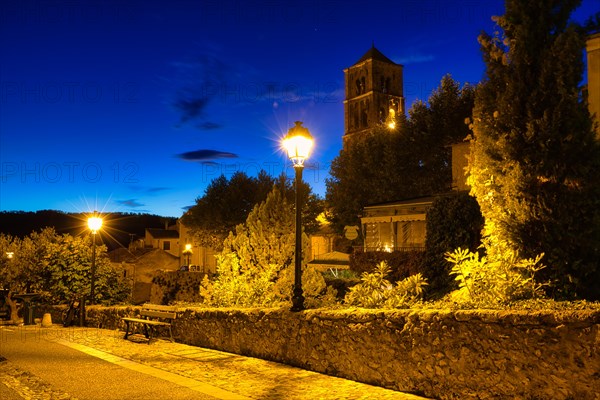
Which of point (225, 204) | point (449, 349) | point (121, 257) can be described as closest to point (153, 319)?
point (449, 349)

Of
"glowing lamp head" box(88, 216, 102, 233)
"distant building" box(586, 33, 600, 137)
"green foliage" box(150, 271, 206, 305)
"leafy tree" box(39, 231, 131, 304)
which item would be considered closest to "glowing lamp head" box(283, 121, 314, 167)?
"distant building" box(586, 33, 600, 137)

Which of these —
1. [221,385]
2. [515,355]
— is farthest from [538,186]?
[221,385]

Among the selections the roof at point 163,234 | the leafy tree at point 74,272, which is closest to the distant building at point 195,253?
the roof at point 163,234

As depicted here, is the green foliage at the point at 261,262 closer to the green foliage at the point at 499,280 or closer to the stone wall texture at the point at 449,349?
the stone wall texture at the point at 449,349

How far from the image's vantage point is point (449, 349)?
6.91 meters

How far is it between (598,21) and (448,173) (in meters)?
28.7

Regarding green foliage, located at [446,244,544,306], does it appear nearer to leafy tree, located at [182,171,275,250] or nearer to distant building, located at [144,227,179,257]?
leafy tree, located at [182,171,275,250]

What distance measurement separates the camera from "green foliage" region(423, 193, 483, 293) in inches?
826

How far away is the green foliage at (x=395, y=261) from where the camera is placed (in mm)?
25047

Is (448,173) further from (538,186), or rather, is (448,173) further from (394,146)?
(538,186)

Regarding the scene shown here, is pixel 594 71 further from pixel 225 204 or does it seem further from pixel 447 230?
pixel 225 204

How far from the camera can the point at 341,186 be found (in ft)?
142

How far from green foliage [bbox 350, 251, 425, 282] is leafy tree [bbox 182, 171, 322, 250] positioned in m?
22.7

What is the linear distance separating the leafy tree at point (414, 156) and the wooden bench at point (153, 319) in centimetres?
2783
